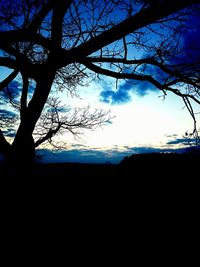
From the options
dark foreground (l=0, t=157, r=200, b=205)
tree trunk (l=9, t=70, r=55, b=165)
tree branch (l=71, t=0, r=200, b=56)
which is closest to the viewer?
tree branch (l=71, t=0, r=200, b=56)

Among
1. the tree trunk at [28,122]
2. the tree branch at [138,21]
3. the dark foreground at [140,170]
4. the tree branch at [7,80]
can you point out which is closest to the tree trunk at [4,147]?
the tree trunk at [28,122]

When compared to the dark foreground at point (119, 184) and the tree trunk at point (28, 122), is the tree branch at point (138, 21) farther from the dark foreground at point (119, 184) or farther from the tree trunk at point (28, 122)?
the dark foreground at point (119, 184)

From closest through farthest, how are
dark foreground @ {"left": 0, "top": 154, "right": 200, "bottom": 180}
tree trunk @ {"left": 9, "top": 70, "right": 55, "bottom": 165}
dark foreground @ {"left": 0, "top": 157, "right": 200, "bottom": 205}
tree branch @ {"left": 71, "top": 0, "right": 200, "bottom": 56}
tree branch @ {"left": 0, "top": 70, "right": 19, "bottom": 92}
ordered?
1. tree branch @ {"left": 71, "top": 0, "right": 200, "bottom": 56}
2. dark foreground @ {"left": 0, "top": 157, "right": 200, "bottom": 205}
3. dark foreground @ {"left": 0, "top": 154, "right": 200, "bottom": 180}
4. tree trunk @ {"left": 9, "top": 70, "right": 55, "bottom": 165}
5. tree branch @ {"left": 0, "top": 70, "right": 19, "bottom": 92}

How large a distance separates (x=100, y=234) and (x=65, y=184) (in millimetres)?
2835

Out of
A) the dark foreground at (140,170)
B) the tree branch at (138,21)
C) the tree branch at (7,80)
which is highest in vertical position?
the tree branch at (7,80)

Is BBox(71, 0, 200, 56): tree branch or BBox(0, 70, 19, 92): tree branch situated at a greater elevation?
BBox(0, 70, 19, 92): tree branch

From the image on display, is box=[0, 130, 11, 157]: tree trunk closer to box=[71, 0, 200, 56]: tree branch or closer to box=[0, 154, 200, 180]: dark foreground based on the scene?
box=[0, 154, 200, 180]: dark foreground

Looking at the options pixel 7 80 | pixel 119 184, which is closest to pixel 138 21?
pixel 119 184

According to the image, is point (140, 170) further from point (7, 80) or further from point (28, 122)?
point (7, 80)

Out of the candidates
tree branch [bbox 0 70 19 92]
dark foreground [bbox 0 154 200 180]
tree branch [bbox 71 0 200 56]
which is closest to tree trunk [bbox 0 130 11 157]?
dark foreground [bbox 0 154 200 180]

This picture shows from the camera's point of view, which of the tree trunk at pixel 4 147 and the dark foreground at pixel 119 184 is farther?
the tree trunk at pixel 4 147

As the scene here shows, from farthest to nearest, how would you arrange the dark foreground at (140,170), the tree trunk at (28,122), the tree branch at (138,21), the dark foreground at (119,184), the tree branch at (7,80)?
the tree branch at (7,80)
the tree trunk at (28,122)
the dark foreground at (140,170)
the dark foreground at (119,184)
the tree branch at (138,21)

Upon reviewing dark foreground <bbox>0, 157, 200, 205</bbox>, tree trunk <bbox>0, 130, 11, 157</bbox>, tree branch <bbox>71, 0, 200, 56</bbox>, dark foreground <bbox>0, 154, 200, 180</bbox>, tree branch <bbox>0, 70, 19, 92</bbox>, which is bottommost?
dark foreground <bbox>0, 157, 200, 205</bbox>

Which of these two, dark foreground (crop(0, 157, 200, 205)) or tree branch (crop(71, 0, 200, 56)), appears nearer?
tree branch (crop(71, 0, 200, 56))
